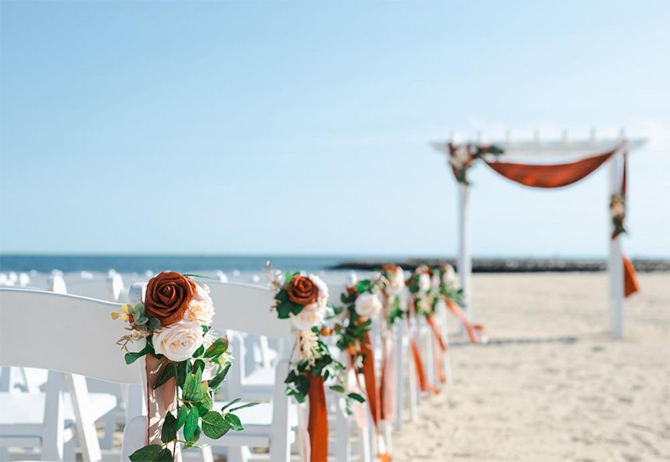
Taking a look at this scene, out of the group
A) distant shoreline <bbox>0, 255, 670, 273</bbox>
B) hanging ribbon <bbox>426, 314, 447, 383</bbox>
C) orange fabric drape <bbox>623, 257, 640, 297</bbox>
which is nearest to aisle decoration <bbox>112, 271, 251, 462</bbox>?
hanging ribbon <bbox>426, 314, 447, 383</bbox>

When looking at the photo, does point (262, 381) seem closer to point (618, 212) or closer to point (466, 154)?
point (466, 154)

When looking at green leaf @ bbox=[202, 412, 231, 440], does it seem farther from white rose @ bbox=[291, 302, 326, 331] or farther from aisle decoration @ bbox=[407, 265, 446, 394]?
aisle decoration @ bbox=[407, 265, 446, 394]

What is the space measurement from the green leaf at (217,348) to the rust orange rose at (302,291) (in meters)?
0.73

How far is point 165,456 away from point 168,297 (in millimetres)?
326

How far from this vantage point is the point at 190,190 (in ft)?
150

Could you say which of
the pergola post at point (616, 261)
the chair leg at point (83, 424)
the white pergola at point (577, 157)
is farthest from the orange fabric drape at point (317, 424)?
the pergola post at point (616, 261)

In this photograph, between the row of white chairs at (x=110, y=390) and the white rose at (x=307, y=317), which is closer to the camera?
the row of white chairs at (x=110, y=390)

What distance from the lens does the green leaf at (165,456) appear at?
4.54 ft

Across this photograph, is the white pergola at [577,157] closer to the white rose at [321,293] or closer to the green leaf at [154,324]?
the white rose at [321,293]

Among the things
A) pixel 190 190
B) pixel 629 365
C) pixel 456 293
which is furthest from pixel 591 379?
pixel 190 190

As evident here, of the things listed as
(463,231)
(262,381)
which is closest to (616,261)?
(463,231)

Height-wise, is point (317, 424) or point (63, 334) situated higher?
point (63, 334)

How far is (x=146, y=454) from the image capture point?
136cm

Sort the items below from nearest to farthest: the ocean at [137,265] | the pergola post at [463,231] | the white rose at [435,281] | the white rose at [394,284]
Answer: the white rose at [394,284] < the white rose at [435,281] < the pergola post at [463,231] < the ocean at [137,265]
